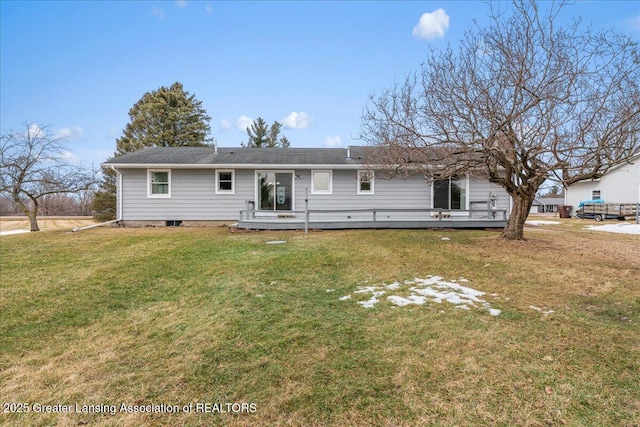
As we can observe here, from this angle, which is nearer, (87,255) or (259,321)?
(259,321)

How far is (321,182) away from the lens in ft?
44.0

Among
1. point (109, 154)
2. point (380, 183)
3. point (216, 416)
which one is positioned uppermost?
point (109, 154)

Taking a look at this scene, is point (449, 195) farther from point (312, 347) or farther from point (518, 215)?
point (312, 347)

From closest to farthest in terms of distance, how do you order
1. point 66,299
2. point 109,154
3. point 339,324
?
point 339,324 → point 66,299 → point 109,154

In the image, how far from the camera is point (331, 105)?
17.9 metres

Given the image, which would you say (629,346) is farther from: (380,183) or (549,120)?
(380,183)

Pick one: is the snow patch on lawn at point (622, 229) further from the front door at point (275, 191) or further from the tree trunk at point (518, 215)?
the front door at point (275, 191)

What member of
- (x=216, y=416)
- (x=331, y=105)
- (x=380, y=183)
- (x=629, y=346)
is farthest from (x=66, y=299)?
(x=331, y=105)

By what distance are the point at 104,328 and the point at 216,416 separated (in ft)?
7.14

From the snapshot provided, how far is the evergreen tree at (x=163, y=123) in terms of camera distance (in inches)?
1080

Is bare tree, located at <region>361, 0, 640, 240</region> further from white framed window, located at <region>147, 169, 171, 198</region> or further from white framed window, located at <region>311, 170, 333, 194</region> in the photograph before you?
white framed window, located at <region>147, 169, 171, 198</region>

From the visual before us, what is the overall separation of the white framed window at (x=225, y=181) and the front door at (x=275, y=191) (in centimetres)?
109

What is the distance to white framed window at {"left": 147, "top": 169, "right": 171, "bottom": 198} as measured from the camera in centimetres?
1332

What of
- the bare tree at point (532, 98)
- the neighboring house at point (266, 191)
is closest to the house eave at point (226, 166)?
the neighboring house at point (266, 191)
